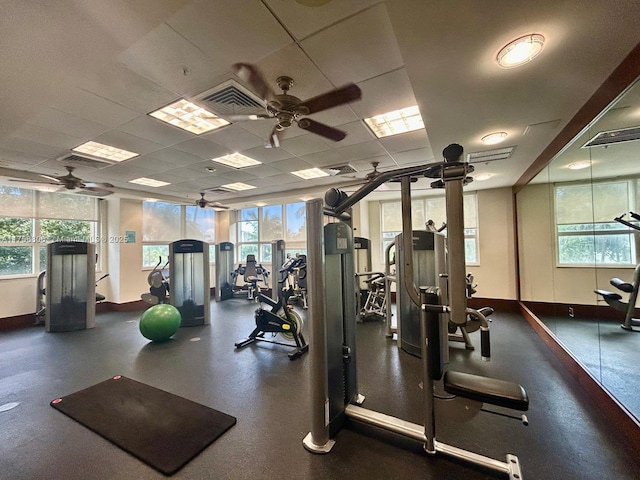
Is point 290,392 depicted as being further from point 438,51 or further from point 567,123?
point 567,123

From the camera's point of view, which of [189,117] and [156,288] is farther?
[156,288]

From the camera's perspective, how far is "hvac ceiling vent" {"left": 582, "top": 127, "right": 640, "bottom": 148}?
2.70 metres

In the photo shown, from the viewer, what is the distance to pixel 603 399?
7.71 ft

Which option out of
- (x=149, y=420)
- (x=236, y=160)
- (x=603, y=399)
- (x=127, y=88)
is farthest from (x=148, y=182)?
(x=603, y=399)

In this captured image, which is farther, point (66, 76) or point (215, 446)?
point (66, 76)

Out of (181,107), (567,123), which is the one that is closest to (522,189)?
(567,123)

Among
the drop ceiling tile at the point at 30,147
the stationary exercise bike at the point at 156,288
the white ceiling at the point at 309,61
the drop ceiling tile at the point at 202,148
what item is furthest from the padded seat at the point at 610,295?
the stationary exercise bike at the point at 156,288

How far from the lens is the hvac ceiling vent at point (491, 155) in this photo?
372cm

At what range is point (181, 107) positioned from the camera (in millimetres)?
2762

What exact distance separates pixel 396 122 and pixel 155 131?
9.44 feet

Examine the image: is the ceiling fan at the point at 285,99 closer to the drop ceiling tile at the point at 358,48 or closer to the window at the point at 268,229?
the drop ceiling tile at the point at 358,48

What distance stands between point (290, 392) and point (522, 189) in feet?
18.6

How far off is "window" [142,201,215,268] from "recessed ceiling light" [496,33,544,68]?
751 centimetres

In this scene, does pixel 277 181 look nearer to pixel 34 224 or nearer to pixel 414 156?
pixel 414 156
